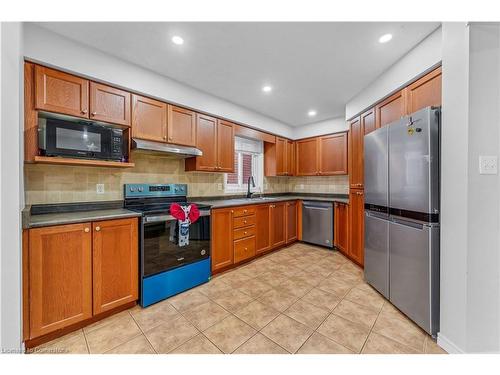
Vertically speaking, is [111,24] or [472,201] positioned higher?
[111,24]

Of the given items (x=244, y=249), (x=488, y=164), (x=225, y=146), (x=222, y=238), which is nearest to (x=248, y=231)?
(x=244, y=249)

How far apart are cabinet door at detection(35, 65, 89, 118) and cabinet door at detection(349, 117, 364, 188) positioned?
312cm

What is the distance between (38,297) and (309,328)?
2.02m

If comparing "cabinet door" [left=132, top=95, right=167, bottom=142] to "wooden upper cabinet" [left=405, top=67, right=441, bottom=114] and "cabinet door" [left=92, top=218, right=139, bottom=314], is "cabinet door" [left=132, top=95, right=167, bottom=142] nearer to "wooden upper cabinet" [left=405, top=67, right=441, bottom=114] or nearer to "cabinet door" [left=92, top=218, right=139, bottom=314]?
"cabinet door" [left=92, top=218, right=139, bottom=314]

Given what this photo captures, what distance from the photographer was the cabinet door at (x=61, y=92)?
64.2 inches

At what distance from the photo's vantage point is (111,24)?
5.20 ft

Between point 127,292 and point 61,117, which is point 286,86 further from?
point 127,292

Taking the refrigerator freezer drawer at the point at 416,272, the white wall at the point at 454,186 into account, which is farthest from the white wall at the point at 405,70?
the refrigerator freezer drawer at the point at 416,272

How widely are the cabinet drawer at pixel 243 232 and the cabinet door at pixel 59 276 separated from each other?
1.63 meters

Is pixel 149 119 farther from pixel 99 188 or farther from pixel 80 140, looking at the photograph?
pixel 99 188

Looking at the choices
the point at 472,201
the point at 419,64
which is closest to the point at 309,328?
the point at 472,201

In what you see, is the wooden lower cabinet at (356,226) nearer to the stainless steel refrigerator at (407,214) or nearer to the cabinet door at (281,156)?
the stainless steel refrigerator at (407,214)

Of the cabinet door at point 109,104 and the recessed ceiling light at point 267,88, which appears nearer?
the cabinet door at point 109,104

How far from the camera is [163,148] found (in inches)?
87.9
